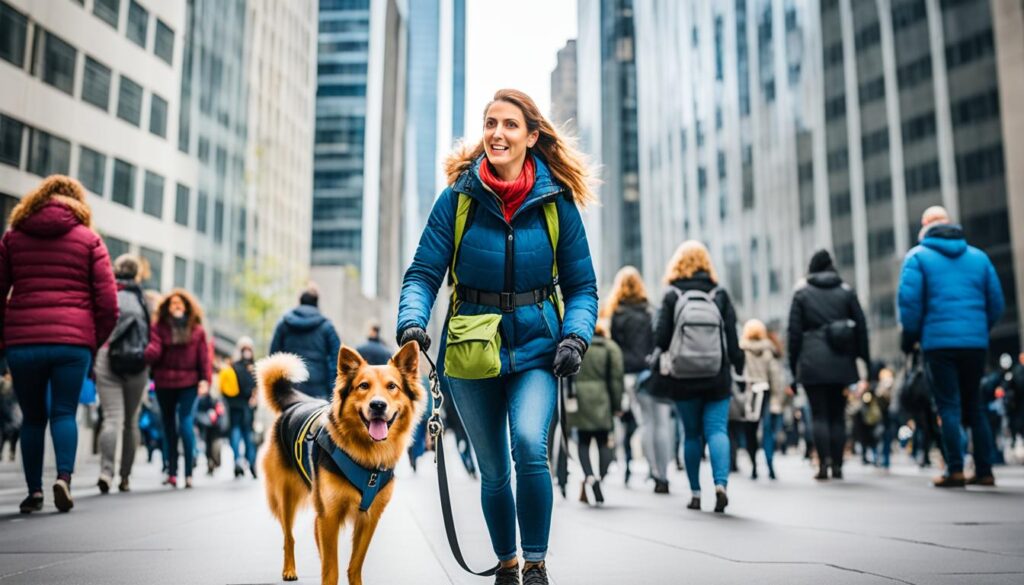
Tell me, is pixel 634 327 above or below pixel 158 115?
below

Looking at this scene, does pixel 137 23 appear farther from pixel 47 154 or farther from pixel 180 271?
pixel 180 271

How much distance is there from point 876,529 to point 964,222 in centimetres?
4630

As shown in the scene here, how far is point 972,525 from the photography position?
22.6 feet

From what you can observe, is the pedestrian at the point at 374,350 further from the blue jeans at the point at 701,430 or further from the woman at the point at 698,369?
the blue jeans at the point at 701,430

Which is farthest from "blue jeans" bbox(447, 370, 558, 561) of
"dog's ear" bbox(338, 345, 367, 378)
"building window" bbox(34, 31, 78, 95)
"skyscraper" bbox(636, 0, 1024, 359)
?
"skyscraper" bbox(636, 0, 1024, 359)

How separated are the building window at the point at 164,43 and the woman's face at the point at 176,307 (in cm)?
3389

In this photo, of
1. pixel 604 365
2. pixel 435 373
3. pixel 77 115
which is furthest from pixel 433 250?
pixel 77 115

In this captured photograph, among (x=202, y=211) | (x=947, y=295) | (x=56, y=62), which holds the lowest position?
(x=947, y=295)

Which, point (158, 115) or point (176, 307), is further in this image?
point (158, 115)

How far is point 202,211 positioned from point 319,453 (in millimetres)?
47415

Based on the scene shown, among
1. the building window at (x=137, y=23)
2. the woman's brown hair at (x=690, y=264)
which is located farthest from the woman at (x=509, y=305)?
the building window at (x=137, y=23)

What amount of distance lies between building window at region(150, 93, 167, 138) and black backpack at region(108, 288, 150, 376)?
34431mm

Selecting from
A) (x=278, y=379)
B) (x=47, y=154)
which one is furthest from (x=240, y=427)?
(x=47, y=154)

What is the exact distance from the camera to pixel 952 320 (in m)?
9.38
